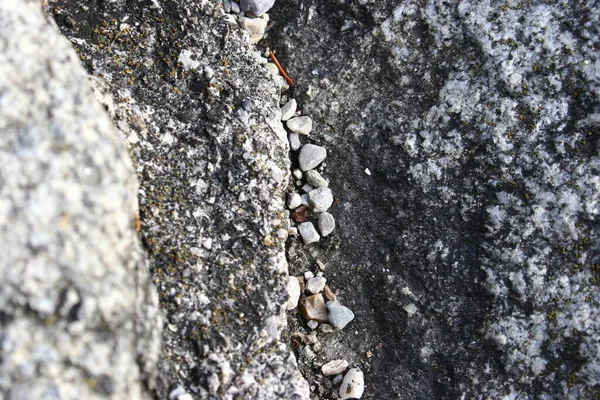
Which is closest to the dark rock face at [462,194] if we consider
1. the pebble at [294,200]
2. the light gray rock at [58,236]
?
the pebble at [294,200]

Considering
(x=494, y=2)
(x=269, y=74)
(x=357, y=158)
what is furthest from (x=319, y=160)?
(x=494, y=2)

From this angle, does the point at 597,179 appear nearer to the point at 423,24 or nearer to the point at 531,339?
the point at 531,339

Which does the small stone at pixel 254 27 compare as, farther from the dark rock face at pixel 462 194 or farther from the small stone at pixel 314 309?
the small stone at pixel 314 309

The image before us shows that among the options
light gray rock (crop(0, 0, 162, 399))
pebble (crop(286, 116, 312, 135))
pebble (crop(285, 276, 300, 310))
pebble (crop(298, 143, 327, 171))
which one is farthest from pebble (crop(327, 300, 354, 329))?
light gray rock (crop(0, 0, 162, 399))

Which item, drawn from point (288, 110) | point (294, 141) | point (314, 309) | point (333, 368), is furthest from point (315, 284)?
point (288, 110)

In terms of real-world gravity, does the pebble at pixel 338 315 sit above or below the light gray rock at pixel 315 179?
below

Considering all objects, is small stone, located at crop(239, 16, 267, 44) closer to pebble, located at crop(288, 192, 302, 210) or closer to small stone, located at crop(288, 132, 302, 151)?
small stone, located at crop(288, 132, 302, 151)

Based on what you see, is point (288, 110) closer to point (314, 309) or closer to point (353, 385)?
point (314, 309)
